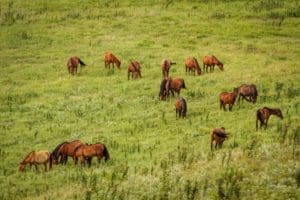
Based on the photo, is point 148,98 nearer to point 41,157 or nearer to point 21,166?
point 41,157

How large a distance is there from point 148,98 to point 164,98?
39.0 inches

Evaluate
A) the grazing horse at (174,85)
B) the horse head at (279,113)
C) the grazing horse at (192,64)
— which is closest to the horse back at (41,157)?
the horse head at (279,113)

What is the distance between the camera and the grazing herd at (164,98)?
22.1 metres

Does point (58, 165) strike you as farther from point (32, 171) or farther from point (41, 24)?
point (41, 24)

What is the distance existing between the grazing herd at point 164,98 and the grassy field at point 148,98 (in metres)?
0.43

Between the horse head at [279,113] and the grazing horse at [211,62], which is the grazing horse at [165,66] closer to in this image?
the grazing horse at [211,62]

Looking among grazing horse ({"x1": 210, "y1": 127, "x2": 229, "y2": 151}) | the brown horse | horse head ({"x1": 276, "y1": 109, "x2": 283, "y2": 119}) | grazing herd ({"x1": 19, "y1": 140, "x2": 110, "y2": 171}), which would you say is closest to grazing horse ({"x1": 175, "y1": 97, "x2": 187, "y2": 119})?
horse head ({"x1": 276, "y1": 109, "x2": 283, "y2": 119})

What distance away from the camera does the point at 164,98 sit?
103 ft

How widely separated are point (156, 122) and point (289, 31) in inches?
907

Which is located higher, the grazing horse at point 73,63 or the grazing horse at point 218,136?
the grazing horse at point 73,63

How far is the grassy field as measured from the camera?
18.9 meters

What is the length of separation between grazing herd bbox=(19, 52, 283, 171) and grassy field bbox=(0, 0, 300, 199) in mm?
434

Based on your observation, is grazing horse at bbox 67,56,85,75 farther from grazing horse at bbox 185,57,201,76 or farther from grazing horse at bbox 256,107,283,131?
grazing horse at bbox 256,107,283,131

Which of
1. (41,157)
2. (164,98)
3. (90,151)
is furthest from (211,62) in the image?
(41,157)
